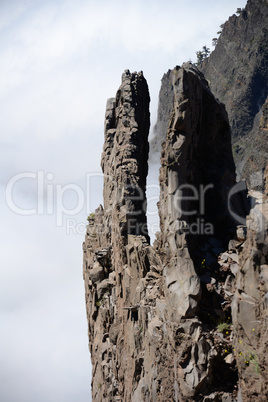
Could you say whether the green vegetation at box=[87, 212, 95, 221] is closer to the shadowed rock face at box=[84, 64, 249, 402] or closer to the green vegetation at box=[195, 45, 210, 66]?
the shadowed rock face at box=[84, 64, 249, 402]

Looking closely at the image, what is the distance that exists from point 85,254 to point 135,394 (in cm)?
1307

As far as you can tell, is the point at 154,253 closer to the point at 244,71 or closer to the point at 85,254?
the point at 85,254

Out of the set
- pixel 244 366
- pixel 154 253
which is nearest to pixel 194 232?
pixel 154 253

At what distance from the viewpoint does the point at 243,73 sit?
250ft

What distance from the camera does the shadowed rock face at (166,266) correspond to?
1524 centimetres

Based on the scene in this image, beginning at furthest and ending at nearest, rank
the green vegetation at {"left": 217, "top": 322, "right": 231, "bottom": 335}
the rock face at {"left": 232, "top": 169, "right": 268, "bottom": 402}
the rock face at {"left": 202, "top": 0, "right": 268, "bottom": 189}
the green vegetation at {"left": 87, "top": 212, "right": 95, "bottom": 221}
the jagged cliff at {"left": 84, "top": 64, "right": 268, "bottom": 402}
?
the rock face at {"left": 202, "top": 0, "right": 268, "bottom": 189} → the green vegetation at {"left": 87, "top": 212, "right": 95, "bottom": 221} → the green vegetation at {"left": 217, "top": 322, "right": 231, "bottom": 335} → the jagged cliff at {"left": 84, "top": 64, "right": 268, "bottom": 402} → the rock face at {"left": 232, "top": 169, "right": 268, "bottom": 402}

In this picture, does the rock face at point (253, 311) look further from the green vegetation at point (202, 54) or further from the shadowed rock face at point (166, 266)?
the green vegetation at point (202, 54)

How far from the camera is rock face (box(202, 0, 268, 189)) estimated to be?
7356 centimetres

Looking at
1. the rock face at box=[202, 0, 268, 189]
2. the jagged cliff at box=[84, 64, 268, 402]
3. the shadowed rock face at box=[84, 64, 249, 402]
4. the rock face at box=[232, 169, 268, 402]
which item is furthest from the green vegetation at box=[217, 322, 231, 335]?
the rock face at box=[202, 0, 268, 189]

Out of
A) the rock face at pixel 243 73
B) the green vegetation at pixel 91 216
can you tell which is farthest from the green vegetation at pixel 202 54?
the green vegetation at pixel 91 216

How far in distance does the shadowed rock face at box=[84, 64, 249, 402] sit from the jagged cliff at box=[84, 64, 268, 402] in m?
0.04

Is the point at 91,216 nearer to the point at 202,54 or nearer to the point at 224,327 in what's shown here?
the point at 224,327

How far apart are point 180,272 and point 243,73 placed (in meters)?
65.2

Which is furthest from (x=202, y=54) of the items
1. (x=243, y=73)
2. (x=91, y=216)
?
(x=91, y=216)
